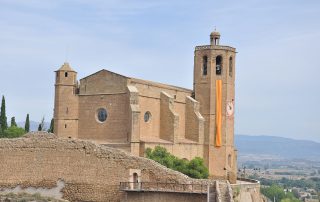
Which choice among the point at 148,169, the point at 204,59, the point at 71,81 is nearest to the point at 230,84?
the point at 204,59

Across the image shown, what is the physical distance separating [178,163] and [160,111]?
6.57 meters

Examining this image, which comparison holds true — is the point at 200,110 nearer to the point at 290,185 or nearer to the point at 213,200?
the point at 213,200

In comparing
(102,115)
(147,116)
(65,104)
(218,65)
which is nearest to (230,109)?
(218,65)

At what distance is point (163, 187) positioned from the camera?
23500mm

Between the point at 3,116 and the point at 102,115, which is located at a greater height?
the point at 3,116

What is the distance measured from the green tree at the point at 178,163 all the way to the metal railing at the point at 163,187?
14.4 metres

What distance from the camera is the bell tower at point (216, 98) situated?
4759 centimetres

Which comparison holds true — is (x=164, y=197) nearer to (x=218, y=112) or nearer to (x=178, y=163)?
(x=178, y=163)

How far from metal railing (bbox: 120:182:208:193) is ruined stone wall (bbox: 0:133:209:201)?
202mm

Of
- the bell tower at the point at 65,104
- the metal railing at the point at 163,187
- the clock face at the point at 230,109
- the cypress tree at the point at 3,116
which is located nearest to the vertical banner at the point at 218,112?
the clock face at the point at 230,109

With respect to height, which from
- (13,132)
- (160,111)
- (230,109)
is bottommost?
(13,132)

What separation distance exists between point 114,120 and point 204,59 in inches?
396

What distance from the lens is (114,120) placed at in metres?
42.5

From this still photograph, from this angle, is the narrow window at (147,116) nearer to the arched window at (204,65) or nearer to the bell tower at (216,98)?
the bell tower at (216,98)
